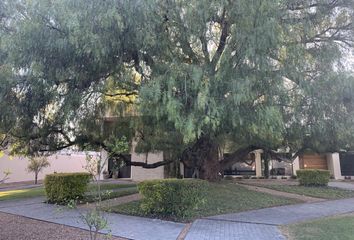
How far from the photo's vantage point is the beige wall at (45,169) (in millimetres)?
26234

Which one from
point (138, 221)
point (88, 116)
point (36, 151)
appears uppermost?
point (88, 116)

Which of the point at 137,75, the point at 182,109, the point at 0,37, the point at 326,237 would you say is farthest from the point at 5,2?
the point at 326,237

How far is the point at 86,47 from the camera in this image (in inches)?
283

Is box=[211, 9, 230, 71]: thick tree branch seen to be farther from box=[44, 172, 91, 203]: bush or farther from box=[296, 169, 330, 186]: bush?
box=[296, 169, 330, 186]: bush

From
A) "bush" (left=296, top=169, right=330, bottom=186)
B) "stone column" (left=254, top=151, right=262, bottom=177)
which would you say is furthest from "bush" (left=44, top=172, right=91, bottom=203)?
"stone column" (left=254, top=151, right=262, bottom=177)

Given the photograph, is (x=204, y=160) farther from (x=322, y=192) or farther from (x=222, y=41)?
(x=322, y=192)

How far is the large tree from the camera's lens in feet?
23.3

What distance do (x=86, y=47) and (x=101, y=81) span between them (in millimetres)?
2177

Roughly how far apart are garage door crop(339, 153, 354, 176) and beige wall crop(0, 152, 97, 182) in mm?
22477

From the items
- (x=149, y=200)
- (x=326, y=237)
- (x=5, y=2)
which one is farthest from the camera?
(x=149, y=200)

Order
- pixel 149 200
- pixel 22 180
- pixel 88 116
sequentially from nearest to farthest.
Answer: pixel 149 200
pixel 88 116
pixel 22 180

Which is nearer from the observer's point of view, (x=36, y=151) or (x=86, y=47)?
(x=86, y=47)

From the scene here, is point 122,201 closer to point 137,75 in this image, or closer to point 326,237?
point 137,75

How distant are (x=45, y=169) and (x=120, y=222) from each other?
23399mm
